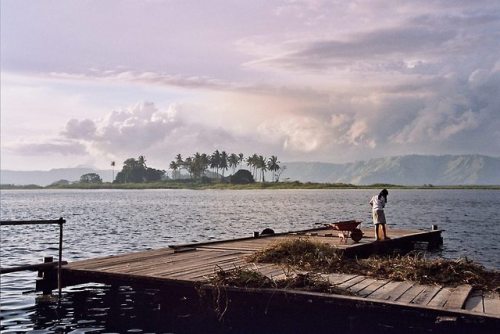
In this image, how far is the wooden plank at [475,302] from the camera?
1109 centimetres

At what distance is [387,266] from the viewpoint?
14977mm

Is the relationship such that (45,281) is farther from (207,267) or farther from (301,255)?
(301,255)

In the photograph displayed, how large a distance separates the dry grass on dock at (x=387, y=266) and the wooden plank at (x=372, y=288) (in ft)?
1.72

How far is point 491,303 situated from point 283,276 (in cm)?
531

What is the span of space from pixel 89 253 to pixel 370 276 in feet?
69.7

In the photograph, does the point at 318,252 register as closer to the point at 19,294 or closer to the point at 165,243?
the point at 19,294

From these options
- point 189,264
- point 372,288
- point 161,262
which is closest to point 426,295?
point 372,288

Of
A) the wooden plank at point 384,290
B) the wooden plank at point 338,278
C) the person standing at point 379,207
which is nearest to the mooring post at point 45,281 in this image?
the wooden plank at point 338,278

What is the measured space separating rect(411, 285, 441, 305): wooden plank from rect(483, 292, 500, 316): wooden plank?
3.72 feet

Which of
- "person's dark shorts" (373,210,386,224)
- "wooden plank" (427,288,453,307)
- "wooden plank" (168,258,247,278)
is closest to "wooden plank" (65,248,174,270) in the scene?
"wooden plank" (168,258,247,278)

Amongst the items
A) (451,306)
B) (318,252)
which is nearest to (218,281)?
(318,252)

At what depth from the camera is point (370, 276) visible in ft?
47.5

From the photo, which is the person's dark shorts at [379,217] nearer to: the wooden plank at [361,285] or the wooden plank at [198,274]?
the wooden plank at [198,274]

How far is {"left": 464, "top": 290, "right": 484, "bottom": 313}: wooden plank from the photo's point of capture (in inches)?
437
